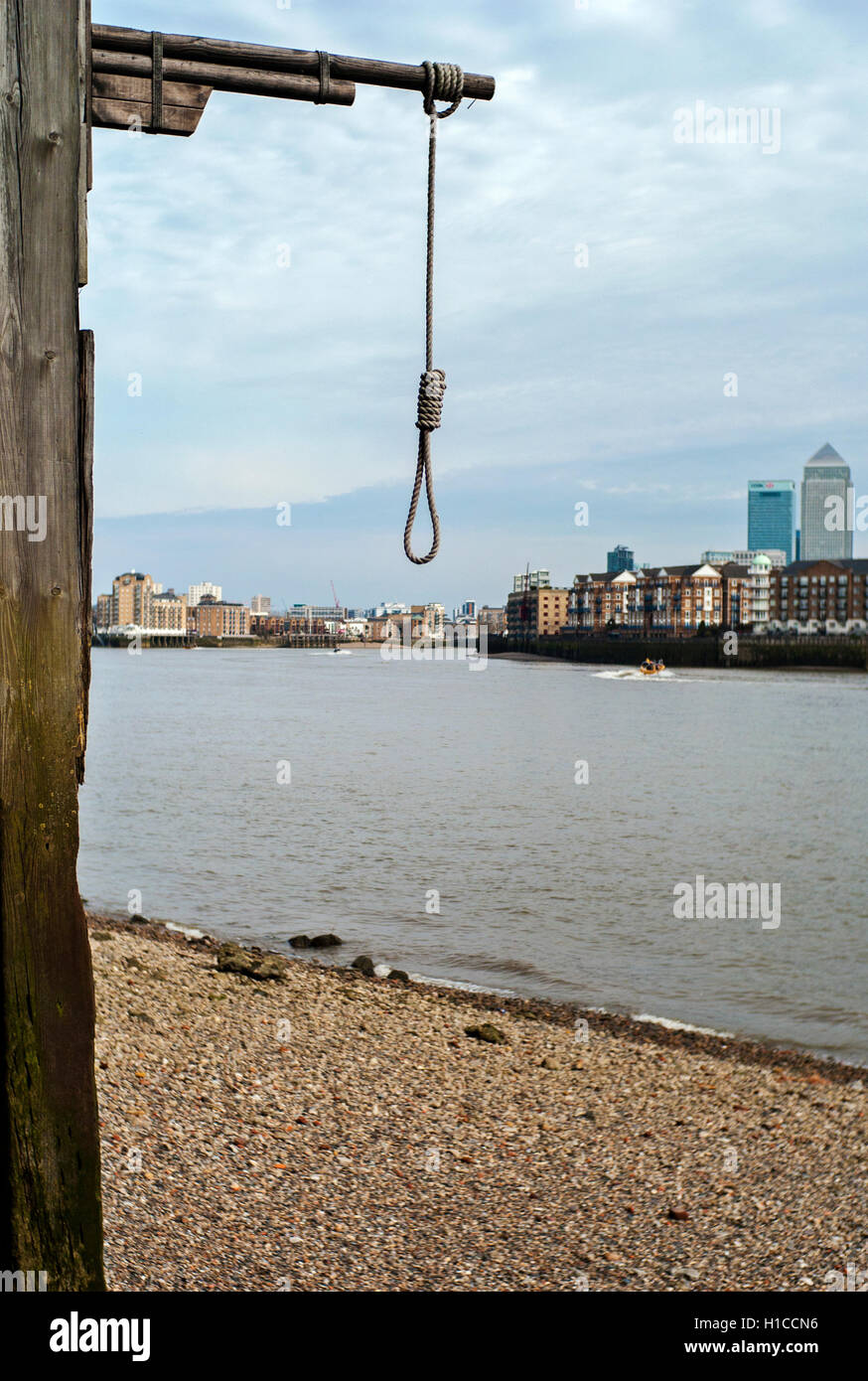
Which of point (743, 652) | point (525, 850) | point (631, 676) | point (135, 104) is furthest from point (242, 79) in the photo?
point (743, 652)

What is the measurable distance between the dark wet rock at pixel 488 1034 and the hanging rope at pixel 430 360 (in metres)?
6.87

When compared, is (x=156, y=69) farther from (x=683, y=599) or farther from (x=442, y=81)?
(x=683, y=599)

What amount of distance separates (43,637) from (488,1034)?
8579 millimetres

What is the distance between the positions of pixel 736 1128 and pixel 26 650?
7760mm

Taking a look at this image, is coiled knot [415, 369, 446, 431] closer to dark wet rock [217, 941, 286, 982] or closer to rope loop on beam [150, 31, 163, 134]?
rope loop on beam [150, 31, 163, 134]

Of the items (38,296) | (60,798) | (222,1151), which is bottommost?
(222,1151)

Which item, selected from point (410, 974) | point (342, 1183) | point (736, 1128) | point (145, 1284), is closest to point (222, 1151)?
point (342, 1183)

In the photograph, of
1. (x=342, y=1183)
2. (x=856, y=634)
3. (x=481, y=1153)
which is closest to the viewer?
(x=342, y=1183)

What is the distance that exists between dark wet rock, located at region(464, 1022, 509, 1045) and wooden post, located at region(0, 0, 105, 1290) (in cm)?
769

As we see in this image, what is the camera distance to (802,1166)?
827cm

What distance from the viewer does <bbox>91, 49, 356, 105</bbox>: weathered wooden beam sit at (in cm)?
449

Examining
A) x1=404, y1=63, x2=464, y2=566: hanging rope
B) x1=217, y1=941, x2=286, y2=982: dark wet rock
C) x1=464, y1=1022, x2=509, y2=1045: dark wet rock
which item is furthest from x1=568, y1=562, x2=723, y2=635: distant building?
x1=404, y1=63, x2=464, y2=566: hanging rope

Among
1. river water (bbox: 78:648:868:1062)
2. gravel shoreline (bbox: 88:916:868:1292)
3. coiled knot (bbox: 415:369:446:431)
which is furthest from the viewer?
river water (bbox: 78:648:868:1062)
